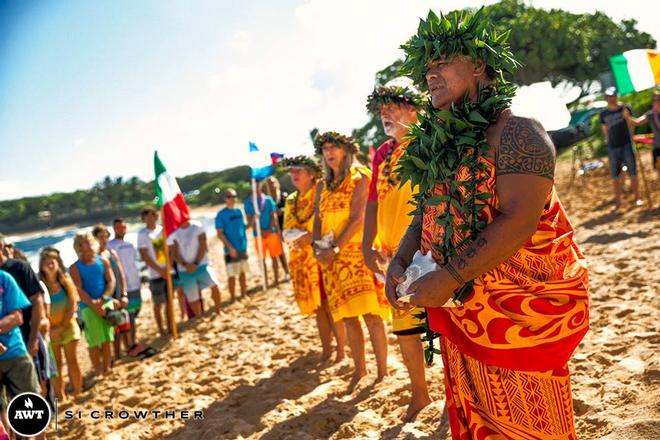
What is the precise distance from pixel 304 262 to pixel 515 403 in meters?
3.21

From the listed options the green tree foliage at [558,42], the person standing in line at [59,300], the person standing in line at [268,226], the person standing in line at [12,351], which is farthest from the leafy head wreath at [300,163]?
the green tree foliage at [558,42]

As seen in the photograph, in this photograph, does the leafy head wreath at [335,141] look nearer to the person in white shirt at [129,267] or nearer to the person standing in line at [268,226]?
the person in white shirt at [129,267]

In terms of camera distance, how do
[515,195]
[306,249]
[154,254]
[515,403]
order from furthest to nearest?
[154,254] < [306,249] < [515,403] < [515,195]

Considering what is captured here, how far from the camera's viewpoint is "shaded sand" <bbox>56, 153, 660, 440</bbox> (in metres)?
3.08

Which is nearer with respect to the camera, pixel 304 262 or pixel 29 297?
pixel 29 297

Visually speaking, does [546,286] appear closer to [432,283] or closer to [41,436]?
[432,283]

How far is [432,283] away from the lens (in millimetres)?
1756

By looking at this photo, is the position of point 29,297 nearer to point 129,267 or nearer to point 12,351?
point 12,351

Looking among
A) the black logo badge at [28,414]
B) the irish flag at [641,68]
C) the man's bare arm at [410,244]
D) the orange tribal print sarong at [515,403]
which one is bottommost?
the black logo badge at [28,414]

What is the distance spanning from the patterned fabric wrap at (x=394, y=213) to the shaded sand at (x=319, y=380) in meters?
0.66

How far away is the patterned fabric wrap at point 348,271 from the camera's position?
12.8 feet

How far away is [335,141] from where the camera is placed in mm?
4094

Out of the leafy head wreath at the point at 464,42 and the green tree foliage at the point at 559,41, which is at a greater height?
the green tree foliage at the point at 559,41

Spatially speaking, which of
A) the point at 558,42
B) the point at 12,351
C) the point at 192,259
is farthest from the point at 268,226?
the point at 558,42
